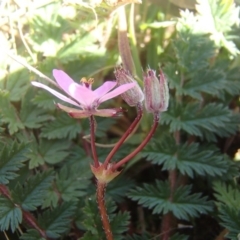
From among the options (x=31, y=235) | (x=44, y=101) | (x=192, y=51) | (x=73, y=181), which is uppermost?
(x=192, y=51)

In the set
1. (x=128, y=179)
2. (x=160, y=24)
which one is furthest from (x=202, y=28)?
(x=128, y=179)

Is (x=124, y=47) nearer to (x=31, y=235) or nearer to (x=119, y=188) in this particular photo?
(x=119, y=188)

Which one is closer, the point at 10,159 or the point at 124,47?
the point at 10,159

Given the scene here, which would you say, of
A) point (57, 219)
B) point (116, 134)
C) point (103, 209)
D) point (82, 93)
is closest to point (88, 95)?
point (82, 93)

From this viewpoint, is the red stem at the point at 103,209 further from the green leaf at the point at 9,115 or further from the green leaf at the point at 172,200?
the green leaf at the point at 9,115

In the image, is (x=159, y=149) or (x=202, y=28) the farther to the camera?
(x=202, y=28)

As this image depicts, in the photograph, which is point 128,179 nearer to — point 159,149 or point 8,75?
point 159,149

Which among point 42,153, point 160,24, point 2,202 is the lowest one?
point 2,202
